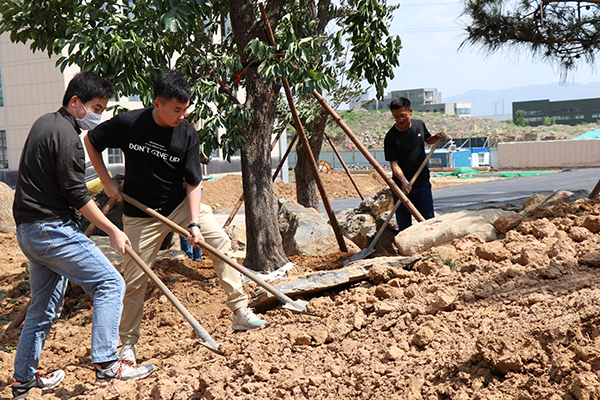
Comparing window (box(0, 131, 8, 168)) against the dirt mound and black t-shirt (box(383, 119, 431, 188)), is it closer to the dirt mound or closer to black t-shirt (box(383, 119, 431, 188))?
black t-shirt (box(383, 119, 431, 188))

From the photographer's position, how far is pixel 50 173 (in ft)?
8.71

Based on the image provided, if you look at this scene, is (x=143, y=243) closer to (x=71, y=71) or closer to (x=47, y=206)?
(x=47, y=206)

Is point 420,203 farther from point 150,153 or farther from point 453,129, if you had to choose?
point 453,129

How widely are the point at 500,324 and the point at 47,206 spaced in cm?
247

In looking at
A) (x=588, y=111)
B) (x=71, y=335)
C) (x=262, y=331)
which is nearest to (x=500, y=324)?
(x=262, y=331)

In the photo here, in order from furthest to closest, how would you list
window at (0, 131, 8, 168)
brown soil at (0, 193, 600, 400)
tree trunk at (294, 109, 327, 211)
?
window at (0, 131, 8, 168)
tree trunk at (294, 109, 327, 211)
brown soil at (0, 193, 600, 400)

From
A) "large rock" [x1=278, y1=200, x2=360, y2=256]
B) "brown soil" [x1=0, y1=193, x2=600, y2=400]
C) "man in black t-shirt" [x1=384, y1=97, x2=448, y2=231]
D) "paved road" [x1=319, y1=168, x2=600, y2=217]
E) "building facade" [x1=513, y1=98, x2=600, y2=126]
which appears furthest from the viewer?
"building facade" [x1=513, y1=98, x2=600, y2=126]

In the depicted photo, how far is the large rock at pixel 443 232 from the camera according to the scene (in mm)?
4238

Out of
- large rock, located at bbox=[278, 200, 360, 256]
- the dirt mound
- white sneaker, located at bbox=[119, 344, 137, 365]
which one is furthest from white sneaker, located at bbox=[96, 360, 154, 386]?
the dirt mound

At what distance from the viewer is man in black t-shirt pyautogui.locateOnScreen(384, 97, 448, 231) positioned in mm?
5098

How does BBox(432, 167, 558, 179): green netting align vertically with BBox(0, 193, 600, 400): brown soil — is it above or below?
above

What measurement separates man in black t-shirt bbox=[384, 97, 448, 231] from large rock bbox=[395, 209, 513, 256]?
2.16ft

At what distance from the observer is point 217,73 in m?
5.16

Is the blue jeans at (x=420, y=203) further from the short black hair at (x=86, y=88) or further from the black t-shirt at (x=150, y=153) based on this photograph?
the short black hair at (x=86, y=88)
